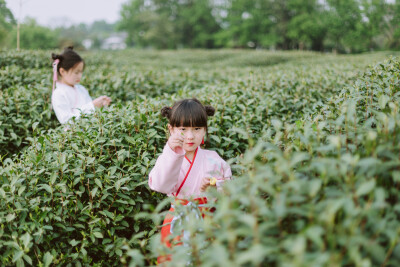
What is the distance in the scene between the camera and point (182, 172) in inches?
87.6

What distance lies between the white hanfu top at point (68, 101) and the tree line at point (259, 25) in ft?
67.4

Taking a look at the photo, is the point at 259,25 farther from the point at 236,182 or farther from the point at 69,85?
the point at 236,182

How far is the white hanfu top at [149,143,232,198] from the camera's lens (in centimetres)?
196

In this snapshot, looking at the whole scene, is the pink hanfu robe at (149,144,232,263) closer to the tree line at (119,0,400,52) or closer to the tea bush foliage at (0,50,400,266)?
the tea bush foliage at (0,50,400,266)

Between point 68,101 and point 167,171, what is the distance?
90.6 inches

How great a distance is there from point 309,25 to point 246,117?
31.0 meters

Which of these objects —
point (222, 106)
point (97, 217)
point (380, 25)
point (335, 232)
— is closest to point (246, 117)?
point (222, 106)

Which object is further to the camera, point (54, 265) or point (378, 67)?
point (378, 67)

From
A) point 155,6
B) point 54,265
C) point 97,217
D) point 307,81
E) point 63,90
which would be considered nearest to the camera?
point 54,265

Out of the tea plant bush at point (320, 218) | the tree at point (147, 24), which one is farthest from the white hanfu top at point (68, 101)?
the tree at point (147, 24)

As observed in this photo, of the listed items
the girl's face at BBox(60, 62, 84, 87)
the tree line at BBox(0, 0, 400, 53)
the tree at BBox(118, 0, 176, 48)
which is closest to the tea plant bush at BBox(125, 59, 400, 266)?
the girl's face at BBox(60, 62, 84, 87)

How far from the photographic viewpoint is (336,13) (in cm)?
2838

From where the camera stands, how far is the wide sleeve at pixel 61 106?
3519 mm

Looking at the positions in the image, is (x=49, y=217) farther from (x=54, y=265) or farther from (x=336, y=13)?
(x=336, y=13)
